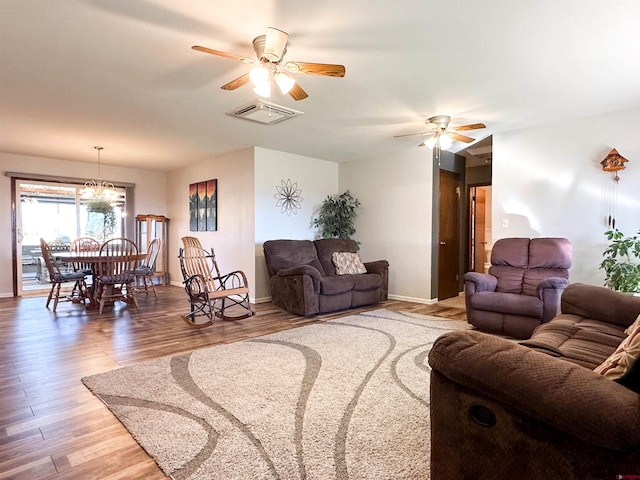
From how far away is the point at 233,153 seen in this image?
5.89m

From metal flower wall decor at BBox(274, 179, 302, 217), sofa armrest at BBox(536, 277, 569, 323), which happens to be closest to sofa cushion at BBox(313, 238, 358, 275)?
metal flower wall decor at BBox(274, 179, 302, 217)

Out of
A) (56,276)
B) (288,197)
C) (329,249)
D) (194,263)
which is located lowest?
(56,276)

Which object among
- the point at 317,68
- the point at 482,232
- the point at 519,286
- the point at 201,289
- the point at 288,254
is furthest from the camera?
the point at 482,232

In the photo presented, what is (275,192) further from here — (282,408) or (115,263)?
(282,408)

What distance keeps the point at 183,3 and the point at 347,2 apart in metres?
0.97

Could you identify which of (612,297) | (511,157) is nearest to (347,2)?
(612,297)

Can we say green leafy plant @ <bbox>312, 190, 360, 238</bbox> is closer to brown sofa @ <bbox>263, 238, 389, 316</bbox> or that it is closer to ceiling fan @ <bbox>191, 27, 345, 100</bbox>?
brown sofa @ <bbox>263, 238, 389, 316</bbox>

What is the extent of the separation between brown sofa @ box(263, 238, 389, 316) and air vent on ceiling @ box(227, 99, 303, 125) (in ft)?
5.89

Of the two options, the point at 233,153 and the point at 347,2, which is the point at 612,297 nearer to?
the point at 347,2

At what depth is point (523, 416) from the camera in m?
1.01

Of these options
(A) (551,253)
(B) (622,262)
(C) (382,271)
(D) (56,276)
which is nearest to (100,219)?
(D) (56,276)

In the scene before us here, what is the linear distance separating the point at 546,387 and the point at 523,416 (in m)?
0.12

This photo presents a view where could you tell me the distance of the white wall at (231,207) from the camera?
18.2 ft

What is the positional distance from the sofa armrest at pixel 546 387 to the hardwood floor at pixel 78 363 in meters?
1.38
